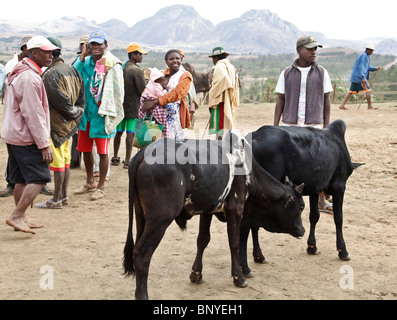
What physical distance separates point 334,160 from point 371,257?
104 centimetres

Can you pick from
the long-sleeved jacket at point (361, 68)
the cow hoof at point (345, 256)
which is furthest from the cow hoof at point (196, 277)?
the long-sleeved jacket at point (361, 68)

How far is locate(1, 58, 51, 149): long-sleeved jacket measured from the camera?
5156mm

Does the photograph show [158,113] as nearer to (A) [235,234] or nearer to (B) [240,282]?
(A) [235,234]

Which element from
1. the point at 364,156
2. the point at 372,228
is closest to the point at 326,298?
the point at 372,228

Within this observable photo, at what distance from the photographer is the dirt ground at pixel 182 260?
414cm

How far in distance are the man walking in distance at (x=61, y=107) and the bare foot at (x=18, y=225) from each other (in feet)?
3.36

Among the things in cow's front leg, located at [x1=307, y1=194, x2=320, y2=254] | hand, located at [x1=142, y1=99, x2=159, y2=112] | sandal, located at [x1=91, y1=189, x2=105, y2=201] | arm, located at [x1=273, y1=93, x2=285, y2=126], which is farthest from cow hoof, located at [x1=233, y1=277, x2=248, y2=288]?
sandal, located at [x1=91, y1=189, x2=105, y2=201]

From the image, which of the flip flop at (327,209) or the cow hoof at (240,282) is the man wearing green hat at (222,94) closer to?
the flip flop at (327,209)

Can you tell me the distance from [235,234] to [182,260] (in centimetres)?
86

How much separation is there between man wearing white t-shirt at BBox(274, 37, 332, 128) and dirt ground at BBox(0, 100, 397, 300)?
1305mm

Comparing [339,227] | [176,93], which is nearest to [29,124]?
[176,93]

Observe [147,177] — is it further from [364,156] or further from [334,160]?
[364,156]

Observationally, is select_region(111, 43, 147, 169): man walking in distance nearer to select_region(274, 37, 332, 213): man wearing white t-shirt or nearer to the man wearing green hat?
the man wearing green hat

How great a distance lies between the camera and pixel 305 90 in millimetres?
5871
